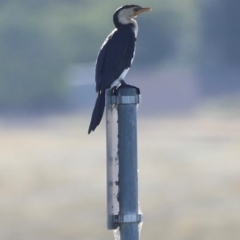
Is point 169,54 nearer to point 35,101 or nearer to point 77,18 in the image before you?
point 77,18

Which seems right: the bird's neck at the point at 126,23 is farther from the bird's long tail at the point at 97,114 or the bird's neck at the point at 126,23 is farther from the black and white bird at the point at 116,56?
the bird's long tail at the point at 97,114

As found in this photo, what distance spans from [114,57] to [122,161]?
55.1 inches

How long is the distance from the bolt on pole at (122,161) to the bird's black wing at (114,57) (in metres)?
1.10

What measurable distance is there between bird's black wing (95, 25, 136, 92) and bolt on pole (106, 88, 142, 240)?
1.10 m

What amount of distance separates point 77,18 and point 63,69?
8.00 feet

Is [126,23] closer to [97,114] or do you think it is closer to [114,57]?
[114,57]

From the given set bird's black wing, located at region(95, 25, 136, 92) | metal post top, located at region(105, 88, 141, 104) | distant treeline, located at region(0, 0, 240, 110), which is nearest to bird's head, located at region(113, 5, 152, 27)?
bird's black wing, located at region(95, 25, 136, 92)

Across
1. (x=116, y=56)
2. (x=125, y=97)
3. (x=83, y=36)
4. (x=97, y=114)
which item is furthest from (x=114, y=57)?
(x=83, y=36)

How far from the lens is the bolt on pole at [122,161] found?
11.3 feet

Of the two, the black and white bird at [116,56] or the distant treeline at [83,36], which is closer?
the black and white bird at [116,56]

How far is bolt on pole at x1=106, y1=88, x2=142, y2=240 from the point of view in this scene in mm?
3439

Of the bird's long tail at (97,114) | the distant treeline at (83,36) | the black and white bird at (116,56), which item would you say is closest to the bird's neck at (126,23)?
the black and white bird at (116,56)

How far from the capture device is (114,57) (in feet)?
15.7

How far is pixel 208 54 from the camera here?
17344mm
